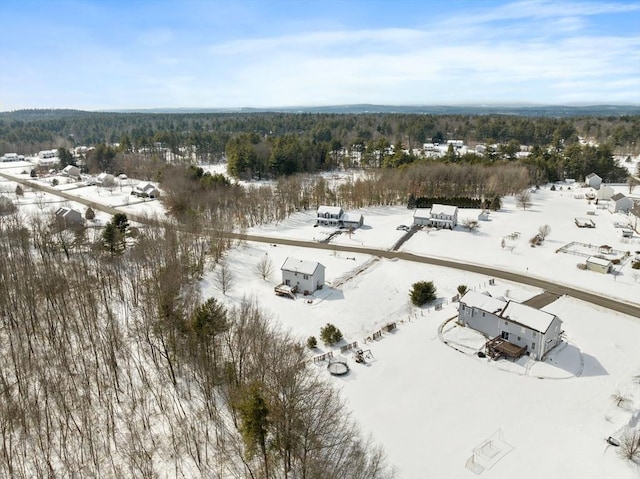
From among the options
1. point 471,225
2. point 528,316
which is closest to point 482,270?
point 528,316

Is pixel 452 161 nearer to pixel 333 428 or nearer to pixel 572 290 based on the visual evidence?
pixel 572 290

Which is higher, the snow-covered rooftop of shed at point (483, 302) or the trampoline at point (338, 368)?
the snow-covered rooftop of shed at point (483, 302)

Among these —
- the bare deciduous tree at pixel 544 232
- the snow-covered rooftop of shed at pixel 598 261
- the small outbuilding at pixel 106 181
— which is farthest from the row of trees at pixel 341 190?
the snow-covered rooftop of shed at pixel 598 261

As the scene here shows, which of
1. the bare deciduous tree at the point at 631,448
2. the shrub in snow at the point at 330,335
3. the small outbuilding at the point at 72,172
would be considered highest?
the small outbuilding at the point at 72,172

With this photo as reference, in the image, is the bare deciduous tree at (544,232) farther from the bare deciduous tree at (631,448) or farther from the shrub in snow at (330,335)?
the bare deciduous tree at (631,448)

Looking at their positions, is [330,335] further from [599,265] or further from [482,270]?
[599,265]

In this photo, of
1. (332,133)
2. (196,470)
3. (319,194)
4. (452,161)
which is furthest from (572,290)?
(332,133)

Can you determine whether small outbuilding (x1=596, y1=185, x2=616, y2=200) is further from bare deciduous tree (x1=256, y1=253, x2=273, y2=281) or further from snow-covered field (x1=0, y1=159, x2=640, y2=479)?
bare deciduous tree (x1=256, y1=253, x2=273, y2=281)
